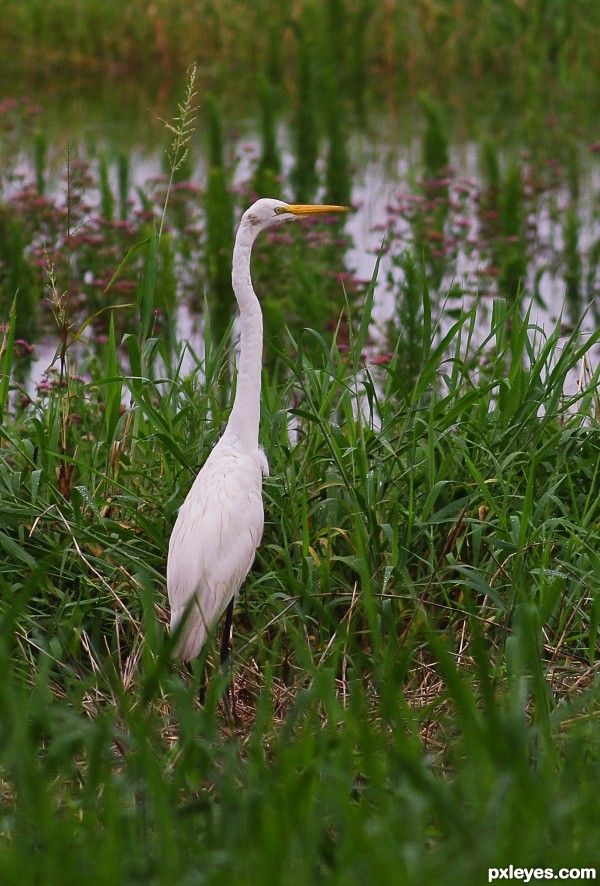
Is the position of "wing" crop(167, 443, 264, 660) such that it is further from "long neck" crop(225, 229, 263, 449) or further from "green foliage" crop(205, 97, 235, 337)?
"green foliage" crop(205, 97, 235, 337)

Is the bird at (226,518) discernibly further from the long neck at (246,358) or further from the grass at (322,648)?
the grass at (322,648)

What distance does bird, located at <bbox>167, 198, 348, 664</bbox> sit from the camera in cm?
325

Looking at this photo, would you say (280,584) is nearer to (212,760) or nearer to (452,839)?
(212,760)

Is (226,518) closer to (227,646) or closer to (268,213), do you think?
(227,646)

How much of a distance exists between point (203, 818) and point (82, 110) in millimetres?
11799

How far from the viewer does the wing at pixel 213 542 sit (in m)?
3.24

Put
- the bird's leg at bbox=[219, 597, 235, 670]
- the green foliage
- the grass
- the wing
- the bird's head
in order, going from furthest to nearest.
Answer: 1. the green foliage
2. the bird's head
3. the bird's leg at bbox=[219, 597, 235, 670]
4. the wing
5. the grass

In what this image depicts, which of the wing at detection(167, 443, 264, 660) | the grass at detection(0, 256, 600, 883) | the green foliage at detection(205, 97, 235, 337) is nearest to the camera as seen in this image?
the grass at detection(0, 256, 600, 883)

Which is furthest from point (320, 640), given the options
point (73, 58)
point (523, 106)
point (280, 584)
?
point (73, 58)

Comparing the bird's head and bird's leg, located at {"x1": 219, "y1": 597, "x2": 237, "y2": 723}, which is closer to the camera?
bird's leg, located at {"x1": 219, "y1": 597, "x2": 237, "y2": 723}

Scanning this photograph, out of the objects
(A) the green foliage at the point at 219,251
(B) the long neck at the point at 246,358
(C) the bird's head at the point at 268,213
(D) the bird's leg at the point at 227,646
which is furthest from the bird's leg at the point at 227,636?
(A) the green foliage at the point at 219,251

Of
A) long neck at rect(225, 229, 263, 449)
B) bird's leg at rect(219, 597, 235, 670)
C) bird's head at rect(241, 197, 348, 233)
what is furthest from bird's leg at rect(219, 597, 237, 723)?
bird's head at rect(241, 197, 348, 233)

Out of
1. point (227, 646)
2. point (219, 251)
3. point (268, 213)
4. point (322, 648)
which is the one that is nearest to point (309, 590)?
point (322, 648)

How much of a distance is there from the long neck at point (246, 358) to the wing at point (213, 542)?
0.09m
